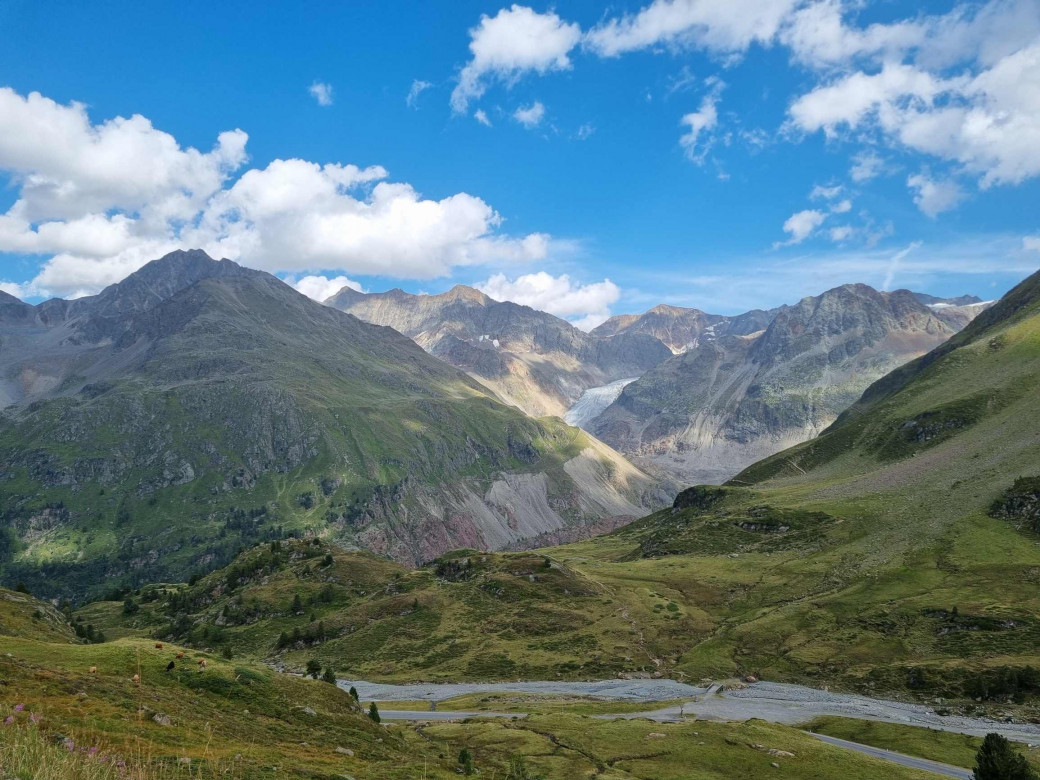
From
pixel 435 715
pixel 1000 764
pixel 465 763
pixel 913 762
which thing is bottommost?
pixel 435 715

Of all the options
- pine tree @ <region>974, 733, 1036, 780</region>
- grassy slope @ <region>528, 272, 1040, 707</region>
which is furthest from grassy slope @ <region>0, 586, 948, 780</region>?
grassy slope @ <region>528, 272, 1040, 707</region>

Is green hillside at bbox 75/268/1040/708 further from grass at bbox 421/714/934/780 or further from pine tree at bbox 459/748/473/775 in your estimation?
pine tree at bbox 459/748/473/775

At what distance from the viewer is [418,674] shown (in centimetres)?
14125

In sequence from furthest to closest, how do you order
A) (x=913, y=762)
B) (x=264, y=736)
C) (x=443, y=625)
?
(x=443, y=625) → (x=913, y=762) → (x=264, y=736)

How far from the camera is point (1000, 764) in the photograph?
54531mm

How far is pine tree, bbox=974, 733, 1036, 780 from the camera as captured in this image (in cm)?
5441

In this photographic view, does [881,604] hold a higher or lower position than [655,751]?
lower

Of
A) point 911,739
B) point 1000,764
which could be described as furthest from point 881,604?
point 1000,764

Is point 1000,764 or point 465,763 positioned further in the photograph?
point 1000,764

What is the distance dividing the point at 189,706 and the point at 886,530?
207758mm

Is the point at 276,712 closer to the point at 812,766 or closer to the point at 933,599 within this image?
the point at 812,766

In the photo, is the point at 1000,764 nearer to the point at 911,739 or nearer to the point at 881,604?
the point at 911,739

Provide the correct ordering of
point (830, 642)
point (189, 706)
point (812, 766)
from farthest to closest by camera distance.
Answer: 1. point (830, 642)
2. point (812, 766)
3. point (189, 706)

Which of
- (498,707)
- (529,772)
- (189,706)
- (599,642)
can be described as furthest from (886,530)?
(189,706)
